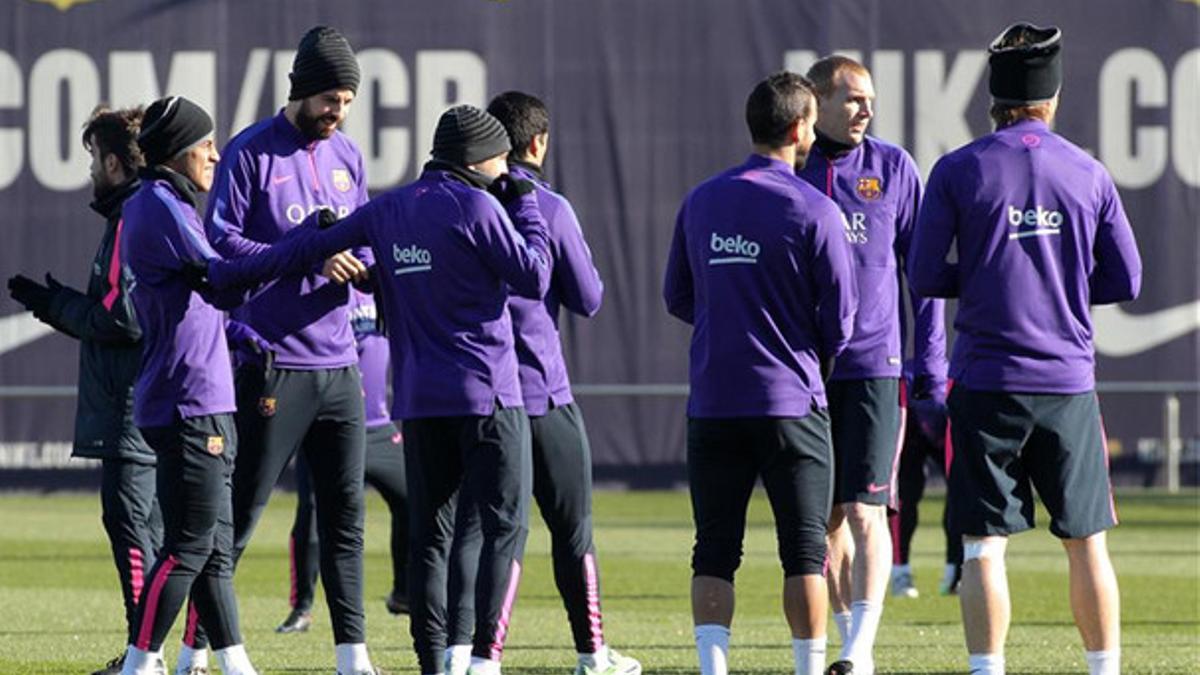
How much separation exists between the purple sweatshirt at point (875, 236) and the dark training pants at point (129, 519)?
2.68 meters

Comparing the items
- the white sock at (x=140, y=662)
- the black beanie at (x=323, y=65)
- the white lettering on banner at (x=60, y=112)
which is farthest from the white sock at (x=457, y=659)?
the white lettering on banner at (x=60, y=112)

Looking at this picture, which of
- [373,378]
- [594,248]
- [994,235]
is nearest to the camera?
[994,235]

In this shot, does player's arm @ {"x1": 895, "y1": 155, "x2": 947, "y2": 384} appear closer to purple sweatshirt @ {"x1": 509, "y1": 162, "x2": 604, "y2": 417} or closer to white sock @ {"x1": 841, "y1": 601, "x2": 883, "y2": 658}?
white sock @ {"x1": 841, "y1": 601, "x2": 883, "y2": 658}

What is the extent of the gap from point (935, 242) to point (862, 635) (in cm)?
186

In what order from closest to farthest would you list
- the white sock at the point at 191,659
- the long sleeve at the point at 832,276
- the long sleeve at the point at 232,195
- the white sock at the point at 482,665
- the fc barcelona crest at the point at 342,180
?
the long sleeve at the point at 832,276 → the white sock at the point at 482,665 → the long sleeve at the point at 232,195 → the fc barcelona crest at the point at 342,180 → the white sock at the point at 191,659

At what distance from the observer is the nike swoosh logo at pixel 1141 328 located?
2630 centimetres

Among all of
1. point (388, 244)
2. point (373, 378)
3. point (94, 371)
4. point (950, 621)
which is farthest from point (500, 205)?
point (950, 621)

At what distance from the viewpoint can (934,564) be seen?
18.0 meters

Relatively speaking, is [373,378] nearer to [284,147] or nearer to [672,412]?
[284,147]

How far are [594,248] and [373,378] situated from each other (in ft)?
44.3

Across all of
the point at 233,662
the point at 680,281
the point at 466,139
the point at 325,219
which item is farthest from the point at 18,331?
the point at 680,281

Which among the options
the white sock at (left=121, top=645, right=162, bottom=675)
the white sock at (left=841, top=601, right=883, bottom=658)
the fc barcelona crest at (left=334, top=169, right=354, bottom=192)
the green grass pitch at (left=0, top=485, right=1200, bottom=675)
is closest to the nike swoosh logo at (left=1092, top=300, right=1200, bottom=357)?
the green grass pitch at (left=0, top=485, right=1200, bottom=675)

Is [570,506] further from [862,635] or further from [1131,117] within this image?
[1131,117]

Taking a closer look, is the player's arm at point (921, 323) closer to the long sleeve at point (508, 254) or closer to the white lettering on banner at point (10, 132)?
the long sleeve at point (508, 254)
